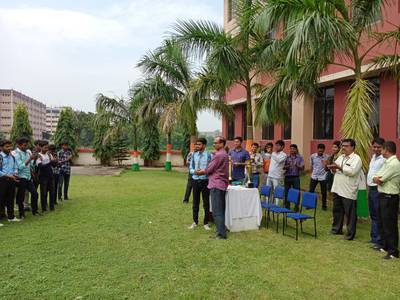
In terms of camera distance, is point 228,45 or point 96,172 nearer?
point 228,45

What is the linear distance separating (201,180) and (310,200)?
6.98 feet

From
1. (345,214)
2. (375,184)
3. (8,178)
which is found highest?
(375,184)

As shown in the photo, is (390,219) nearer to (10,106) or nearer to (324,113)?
(324,113)

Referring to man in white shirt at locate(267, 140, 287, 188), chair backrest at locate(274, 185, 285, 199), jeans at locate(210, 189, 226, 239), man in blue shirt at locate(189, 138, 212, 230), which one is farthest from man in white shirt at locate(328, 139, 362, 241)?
man in blue shirt at locate(189, 138, 212, 230)

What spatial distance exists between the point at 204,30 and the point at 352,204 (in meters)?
6.18

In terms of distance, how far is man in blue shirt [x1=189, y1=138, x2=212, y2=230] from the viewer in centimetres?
702

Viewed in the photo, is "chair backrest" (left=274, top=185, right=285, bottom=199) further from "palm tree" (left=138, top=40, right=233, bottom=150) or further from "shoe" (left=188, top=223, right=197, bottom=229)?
"palm tree" (left=138, top=40, right=233, bottom=150)

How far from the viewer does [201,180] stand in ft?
23.0

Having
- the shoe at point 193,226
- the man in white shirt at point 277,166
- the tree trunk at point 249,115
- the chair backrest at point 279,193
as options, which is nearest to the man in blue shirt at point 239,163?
the man in white shirt at point 277,166

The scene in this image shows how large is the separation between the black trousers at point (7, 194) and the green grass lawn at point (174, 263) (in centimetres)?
45

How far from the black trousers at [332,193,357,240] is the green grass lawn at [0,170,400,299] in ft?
0.74

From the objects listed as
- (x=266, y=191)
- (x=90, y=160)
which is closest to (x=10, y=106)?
(x=90, y=160)

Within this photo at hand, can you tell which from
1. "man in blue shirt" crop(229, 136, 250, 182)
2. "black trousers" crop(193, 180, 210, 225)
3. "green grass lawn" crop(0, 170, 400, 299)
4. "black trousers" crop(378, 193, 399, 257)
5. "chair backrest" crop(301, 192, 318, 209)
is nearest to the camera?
"green grass lawn" crop(0, 170, 400, 299)

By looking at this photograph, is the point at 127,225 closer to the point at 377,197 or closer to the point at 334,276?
the point at 334,276
